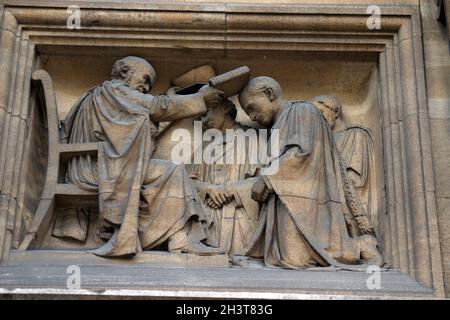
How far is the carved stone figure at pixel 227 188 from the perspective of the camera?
8.07 m

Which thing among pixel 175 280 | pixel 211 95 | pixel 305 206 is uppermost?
pixel 211 95

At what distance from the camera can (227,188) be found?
825cm

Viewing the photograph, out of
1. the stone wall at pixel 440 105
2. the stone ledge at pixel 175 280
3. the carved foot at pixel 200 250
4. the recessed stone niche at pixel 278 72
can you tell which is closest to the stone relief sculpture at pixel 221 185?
the carved foot at pixel 200 250

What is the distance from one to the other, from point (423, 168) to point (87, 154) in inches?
112

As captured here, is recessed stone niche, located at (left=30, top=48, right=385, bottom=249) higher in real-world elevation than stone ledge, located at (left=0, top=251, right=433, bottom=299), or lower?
higher

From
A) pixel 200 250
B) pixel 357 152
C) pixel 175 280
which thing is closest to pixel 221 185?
pixel 200 250

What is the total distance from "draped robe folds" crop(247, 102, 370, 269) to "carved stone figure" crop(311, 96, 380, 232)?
27 centimetres

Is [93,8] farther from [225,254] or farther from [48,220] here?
[225,254]

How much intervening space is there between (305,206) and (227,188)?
761 mm

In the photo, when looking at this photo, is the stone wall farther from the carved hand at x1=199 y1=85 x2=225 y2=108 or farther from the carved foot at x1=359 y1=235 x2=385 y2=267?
the carved hand at x1=199 y1=85 x2=225 y2=108

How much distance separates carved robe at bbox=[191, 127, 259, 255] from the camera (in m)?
8.05

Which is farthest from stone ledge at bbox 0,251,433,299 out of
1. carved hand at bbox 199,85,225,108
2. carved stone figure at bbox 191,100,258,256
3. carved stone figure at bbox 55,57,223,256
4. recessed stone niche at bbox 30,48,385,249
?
recessed stone niche at bbox 30,48,385,249

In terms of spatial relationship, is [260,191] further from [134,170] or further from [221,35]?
[221,35]

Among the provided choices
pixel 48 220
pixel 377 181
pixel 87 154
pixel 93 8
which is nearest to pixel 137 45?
pixel 93 8
